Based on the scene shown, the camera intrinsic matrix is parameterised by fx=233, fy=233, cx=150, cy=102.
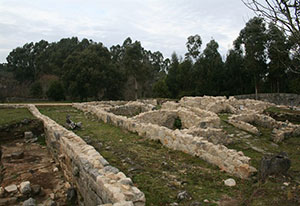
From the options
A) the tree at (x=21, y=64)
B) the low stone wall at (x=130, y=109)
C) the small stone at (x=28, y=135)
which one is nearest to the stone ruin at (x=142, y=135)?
the small stone at (x=28, y=135)

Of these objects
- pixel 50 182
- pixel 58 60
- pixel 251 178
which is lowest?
pixel 50 182

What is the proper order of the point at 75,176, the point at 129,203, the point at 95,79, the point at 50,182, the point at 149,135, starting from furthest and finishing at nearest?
the point at 95,79 → the point at 149,135 → the point at 50,182 → the point at 75,176 → the point at 129,203

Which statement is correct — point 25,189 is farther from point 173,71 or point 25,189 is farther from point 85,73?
point 173,71

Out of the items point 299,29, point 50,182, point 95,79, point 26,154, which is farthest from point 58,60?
point 299,29

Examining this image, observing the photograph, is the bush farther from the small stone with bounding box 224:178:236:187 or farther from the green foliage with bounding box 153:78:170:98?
the small stone with bounding box 224:178:236:187

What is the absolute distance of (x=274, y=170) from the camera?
5.18m

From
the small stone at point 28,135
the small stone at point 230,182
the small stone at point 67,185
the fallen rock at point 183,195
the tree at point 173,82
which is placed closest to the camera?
the fallen rock at point 183,195

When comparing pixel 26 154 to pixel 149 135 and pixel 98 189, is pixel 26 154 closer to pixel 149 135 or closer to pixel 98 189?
pixel 149 135

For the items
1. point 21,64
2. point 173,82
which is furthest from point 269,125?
point 21,64

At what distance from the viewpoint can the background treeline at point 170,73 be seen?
32750 mm

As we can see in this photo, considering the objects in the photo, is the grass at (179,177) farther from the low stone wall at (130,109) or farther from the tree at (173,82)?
the tree at (173,82)

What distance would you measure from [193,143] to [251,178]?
6.04ft

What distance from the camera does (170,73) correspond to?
42656 mm

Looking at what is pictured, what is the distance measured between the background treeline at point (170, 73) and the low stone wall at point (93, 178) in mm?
26986
